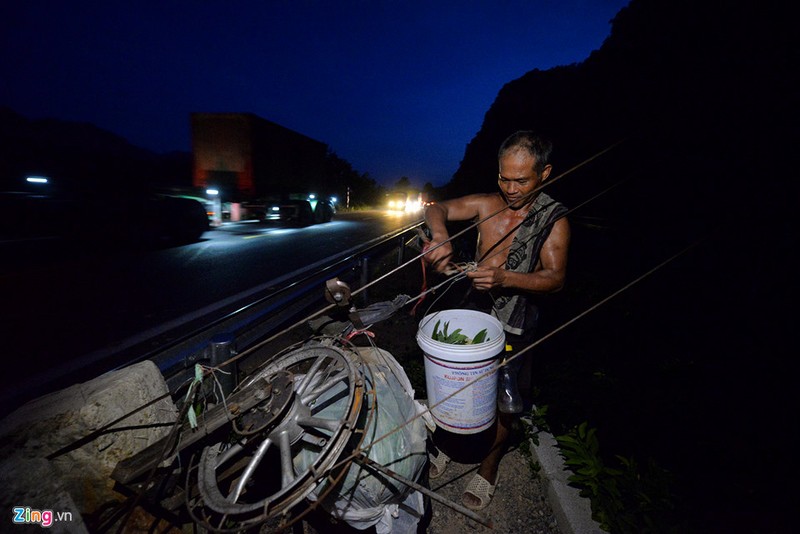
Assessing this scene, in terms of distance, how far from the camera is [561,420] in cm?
326

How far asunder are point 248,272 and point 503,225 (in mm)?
7136

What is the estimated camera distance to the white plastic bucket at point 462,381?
6.92ft

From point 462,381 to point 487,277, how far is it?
0.80 metres

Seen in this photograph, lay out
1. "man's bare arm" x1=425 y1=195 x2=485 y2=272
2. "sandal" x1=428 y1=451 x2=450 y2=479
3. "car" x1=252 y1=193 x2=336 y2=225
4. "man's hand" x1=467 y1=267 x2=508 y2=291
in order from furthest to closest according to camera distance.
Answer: "car" x1=252 y1=193 x2=336 y2=225 → "man's bare arm" x1=425 y1=195 x2=485 y2=272 → "sandal" x1=428 y1=451 x2=450 y2=479 → "man's hand" x1=467 y1=267 x2=508 y2=291

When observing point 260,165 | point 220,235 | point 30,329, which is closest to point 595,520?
point 30,329

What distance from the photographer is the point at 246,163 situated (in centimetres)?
1612

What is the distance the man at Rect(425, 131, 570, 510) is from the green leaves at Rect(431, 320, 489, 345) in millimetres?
382

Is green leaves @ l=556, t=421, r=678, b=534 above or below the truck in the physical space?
below

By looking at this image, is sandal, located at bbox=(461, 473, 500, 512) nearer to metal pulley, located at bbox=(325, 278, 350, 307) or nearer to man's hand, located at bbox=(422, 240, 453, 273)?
man's hand, located at bbox=(422, 240, 453, 273)

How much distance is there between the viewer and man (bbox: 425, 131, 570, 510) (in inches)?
102

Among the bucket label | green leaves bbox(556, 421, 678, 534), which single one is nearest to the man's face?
the bucket label

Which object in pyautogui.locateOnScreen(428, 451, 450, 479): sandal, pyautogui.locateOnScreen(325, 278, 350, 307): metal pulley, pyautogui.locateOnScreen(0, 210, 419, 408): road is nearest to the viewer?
pyautogui.locateOnScreen(325, 278, 350, 307): metal pulley

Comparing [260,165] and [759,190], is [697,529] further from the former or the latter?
[260,165]

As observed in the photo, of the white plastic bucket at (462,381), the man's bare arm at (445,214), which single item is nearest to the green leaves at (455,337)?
the white plastic bucket at (462,381)
